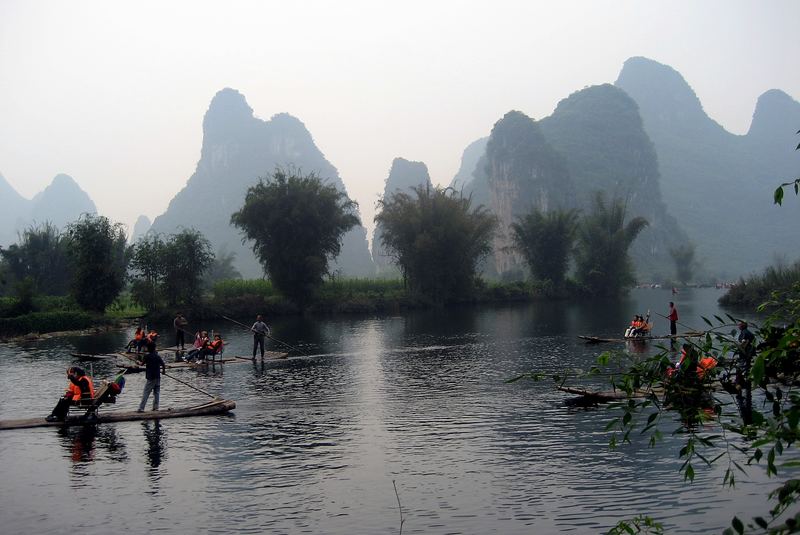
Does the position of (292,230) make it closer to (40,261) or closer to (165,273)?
(165,273)

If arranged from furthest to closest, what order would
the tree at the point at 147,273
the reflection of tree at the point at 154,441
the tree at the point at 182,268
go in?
1. the tree at the point at 182,268
2. the tree at the point at 147,273
3. the reflection of tree at the point at 154,441

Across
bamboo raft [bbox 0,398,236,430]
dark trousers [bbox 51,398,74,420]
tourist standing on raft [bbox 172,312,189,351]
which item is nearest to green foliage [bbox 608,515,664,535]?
bamboo raft [bbox 0,398,236,430]

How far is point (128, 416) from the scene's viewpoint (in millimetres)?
19234

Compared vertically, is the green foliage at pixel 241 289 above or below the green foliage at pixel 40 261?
below

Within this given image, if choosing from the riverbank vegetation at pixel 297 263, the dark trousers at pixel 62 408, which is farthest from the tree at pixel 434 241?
the dark trousers at pixel 62 408

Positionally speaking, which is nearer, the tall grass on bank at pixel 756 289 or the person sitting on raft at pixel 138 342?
the person sitting on raft at pixel 138 342

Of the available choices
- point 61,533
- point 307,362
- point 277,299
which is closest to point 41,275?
point 277,299

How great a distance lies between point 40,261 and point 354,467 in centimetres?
7114

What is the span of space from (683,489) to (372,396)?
1206 centimetres

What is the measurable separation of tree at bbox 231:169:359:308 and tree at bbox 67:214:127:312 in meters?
13.1

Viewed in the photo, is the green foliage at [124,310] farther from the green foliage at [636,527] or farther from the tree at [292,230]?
the green foliage at [636,527]

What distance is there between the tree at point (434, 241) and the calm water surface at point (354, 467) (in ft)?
169

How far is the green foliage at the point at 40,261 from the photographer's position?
246ft

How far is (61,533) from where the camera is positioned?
11.5 metres
